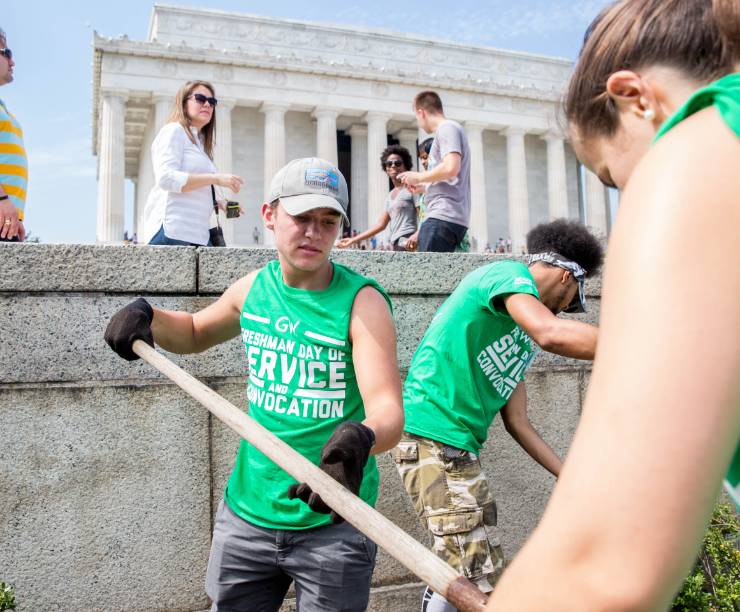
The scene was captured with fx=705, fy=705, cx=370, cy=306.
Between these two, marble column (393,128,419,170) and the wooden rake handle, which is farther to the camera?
marble column (393,128,419,170)

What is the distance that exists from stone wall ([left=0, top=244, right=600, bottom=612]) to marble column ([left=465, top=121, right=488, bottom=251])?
4086cm

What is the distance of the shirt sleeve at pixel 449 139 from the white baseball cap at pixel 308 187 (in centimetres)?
386

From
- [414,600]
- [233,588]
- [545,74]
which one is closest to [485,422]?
[233,588]

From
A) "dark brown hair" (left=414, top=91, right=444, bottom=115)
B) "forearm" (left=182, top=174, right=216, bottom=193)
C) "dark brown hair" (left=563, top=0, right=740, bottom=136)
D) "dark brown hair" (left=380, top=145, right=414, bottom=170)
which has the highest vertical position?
"dark brown hair" (left=414, top=91, right=444, bottom=115)

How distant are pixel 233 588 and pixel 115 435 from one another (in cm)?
162

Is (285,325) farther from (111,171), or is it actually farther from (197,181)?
(111,171)

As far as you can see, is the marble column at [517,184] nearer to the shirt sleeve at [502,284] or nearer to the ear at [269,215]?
the shirt sleeve at [502,284]

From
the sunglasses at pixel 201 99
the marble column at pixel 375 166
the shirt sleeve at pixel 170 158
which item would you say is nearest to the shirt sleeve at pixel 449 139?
the sunglasses at pixel 201 99

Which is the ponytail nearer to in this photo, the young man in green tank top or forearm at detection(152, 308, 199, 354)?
the young man in green tank top

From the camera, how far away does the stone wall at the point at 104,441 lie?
3.69m

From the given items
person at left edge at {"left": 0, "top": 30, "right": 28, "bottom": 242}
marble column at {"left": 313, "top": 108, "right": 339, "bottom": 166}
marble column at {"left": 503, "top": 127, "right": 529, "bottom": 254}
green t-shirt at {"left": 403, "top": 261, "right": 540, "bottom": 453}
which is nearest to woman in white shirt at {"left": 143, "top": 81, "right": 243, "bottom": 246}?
person at left edge at {"left": 0, "top": 30, "right": 28, "bottom": 242}

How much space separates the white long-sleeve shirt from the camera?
5.11m

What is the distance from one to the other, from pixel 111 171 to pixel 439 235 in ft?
122

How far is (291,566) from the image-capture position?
2.45 m
